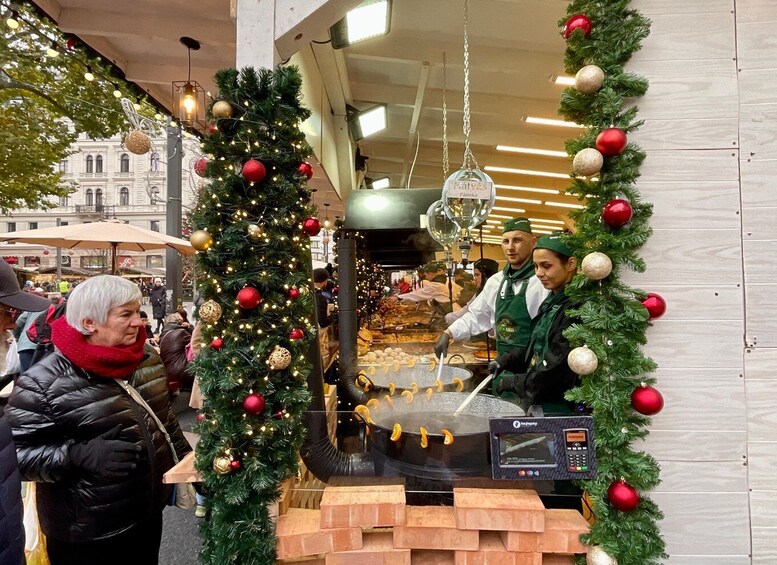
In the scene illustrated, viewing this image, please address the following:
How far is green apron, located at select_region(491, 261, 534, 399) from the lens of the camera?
2.78 m

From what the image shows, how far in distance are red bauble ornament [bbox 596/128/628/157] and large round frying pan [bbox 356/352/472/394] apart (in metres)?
1.57

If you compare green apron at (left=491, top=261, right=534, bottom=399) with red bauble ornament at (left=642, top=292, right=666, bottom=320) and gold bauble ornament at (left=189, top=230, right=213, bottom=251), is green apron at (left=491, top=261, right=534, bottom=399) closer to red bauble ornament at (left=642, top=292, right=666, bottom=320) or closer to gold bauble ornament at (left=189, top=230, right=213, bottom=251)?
red bauble ornament at (left=642, top=292, right=666, bottom=320)

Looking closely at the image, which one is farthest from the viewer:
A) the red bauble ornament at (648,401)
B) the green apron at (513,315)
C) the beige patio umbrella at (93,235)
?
the beige patio umbrella at (93,235)

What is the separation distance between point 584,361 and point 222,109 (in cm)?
168

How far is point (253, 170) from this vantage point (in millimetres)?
1614

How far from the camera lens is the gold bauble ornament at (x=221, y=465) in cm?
158

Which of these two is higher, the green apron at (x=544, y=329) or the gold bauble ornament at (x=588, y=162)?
the gold bauble ornament at (x=588, y=162)

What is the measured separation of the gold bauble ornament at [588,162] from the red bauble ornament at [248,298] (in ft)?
4.35

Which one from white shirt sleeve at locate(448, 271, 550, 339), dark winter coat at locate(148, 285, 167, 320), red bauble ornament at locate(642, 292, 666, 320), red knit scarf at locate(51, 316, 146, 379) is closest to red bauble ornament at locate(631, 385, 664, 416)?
red bauble ornament at locate(642, 292, 666, 320)

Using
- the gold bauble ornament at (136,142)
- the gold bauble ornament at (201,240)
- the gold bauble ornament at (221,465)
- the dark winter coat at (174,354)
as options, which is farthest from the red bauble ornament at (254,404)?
the gold bauble ornament at (136,142)

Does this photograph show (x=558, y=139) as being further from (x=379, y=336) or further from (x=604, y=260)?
(x=604, y=260)

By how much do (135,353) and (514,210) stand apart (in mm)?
9475

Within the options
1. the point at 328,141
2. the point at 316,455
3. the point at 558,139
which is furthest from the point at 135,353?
the point at 558,139

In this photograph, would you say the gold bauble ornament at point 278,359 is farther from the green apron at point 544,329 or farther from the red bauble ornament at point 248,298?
the green apron at point 544,329
